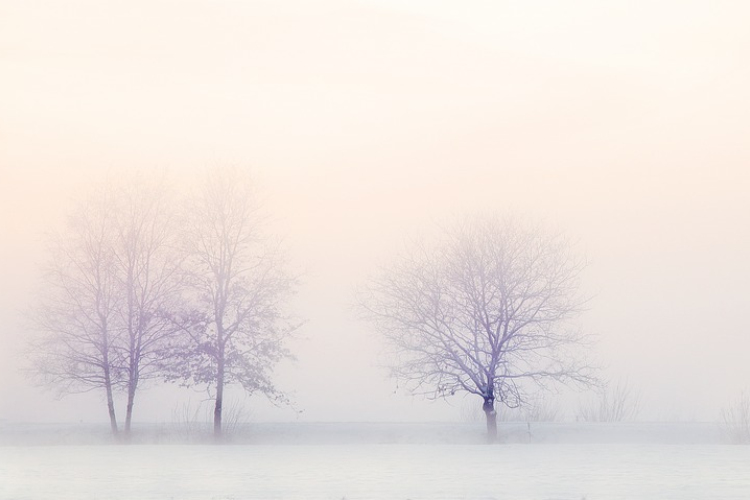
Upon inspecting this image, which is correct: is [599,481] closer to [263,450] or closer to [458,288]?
[263,450]

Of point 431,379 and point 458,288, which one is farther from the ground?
point 458,288

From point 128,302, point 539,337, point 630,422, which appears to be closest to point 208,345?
point 128,302

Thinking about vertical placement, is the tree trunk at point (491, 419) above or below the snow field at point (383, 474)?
above

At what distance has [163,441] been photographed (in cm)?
4038

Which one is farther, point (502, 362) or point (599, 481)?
point (502, 362)

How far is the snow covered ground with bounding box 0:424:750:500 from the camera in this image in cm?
1816

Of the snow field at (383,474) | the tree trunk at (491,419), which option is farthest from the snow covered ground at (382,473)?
the tree trunk at (491,419)

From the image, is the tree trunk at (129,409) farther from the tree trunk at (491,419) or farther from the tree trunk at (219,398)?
the tree trunk at (491,419)

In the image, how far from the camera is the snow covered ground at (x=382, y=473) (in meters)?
18.2

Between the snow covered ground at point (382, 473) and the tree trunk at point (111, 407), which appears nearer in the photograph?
the snow covered ground at point (382, 473)

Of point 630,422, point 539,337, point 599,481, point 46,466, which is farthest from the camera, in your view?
point 630,422

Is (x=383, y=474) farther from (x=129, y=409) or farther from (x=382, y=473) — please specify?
(x=129, y=409)

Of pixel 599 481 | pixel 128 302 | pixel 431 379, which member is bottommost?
pixel 599 481

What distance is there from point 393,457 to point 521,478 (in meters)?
8.39
